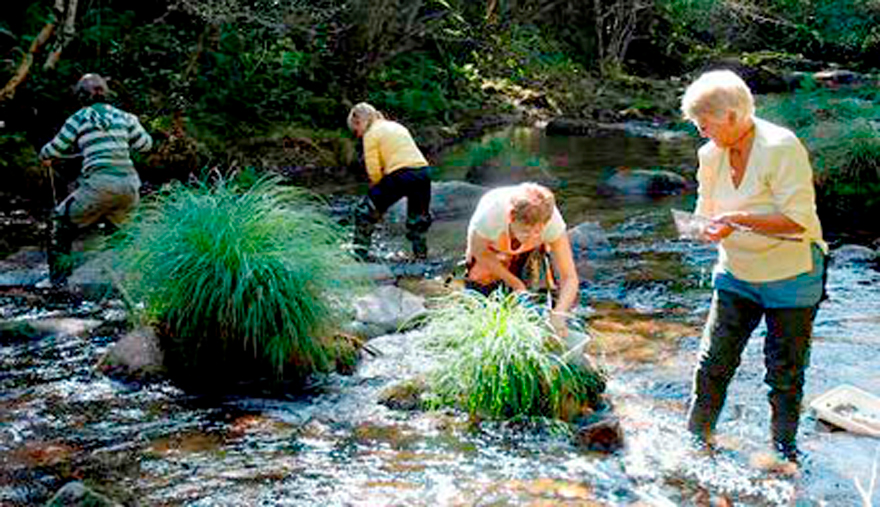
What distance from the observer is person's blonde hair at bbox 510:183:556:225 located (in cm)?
518

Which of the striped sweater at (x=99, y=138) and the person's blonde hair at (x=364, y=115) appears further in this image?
the person's blonde hair at (x=364, y=115)

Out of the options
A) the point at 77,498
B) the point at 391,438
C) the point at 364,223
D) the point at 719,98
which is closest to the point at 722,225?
the point at 719,98

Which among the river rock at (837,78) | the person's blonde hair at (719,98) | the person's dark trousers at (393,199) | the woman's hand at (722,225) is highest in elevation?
the person's blonde hair at (719,98)

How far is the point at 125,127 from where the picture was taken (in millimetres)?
8055

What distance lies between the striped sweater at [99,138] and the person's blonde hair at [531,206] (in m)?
4.03

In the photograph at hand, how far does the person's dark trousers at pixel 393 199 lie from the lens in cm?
924

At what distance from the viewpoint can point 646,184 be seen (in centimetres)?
1308

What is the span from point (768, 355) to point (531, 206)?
135 cm

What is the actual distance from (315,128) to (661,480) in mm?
11934

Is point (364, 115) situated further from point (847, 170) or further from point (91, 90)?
point (847, 170)

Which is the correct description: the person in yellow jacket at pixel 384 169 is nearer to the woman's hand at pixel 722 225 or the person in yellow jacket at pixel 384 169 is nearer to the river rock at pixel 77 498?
the woman's hand at pixel 722 225

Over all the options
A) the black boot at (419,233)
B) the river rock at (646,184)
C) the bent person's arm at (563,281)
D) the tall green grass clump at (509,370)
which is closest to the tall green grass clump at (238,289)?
the tall green grass clump at (509,370)

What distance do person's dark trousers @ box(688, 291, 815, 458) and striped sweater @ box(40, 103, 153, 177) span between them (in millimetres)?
5090

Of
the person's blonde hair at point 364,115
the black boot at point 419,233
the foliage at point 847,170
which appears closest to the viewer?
the person's blonde hair at point 364,115
